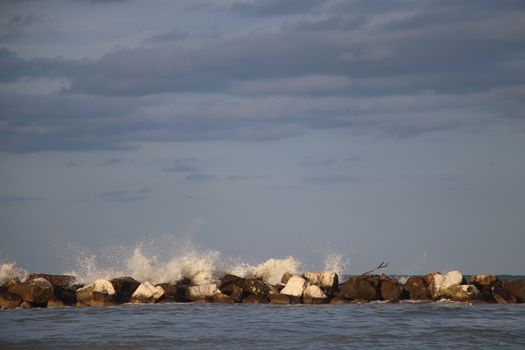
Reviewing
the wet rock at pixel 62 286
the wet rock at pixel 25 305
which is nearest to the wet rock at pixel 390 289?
the wet rock at pixel 62 286

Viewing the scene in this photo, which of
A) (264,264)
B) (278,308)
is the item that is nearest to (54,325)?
(278,308)

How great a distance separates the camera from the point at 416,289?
40.4 meters

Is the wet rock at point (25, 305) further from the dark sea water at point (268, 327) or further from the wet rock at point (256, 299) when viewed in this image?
the wet rock at point (256, 299)

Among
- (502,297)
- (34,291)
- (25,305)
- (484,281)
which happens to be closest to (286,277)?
(484,281)

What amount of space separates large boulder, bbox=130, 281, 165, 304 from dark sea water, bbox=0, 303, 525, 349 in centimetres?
102

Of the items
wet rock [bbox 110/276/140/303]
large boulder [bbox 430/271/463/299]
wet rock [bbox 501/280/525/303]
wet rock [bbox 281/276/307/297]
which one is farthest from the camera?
wet rock [bbox 501/280/525/303]

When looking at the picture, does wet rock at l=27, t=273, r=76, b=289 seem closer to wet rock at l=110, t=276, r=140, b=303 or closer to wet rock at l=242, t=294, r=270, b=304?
wet rock at l=110, t=276, r=140, b=303

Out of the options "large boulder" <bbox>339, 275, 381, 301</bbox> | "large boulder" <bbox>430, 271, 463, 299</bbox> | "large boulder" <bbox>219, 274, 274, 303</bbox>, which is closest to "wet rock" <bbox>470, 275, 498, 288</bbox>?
"large boulder" <bbox>430, 271, 463, 299</bbox>

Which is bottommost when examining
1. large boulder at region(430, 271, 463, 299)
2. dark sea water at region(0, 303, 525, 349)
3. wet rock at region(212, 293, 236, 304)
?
dark sea water at region(0, 303, 525, 349)

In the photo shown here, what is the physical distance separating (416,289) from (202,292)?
9.91m

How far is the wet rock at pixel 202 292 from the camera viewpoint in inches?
1549

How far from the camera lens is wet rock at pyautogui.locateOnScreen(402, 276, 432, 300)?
40.2m

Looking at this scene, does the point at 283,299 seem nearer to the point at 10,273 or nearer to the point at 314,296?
the point at 314,296

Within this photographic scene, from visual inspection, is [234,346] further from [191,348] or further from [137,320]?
[137,320]
